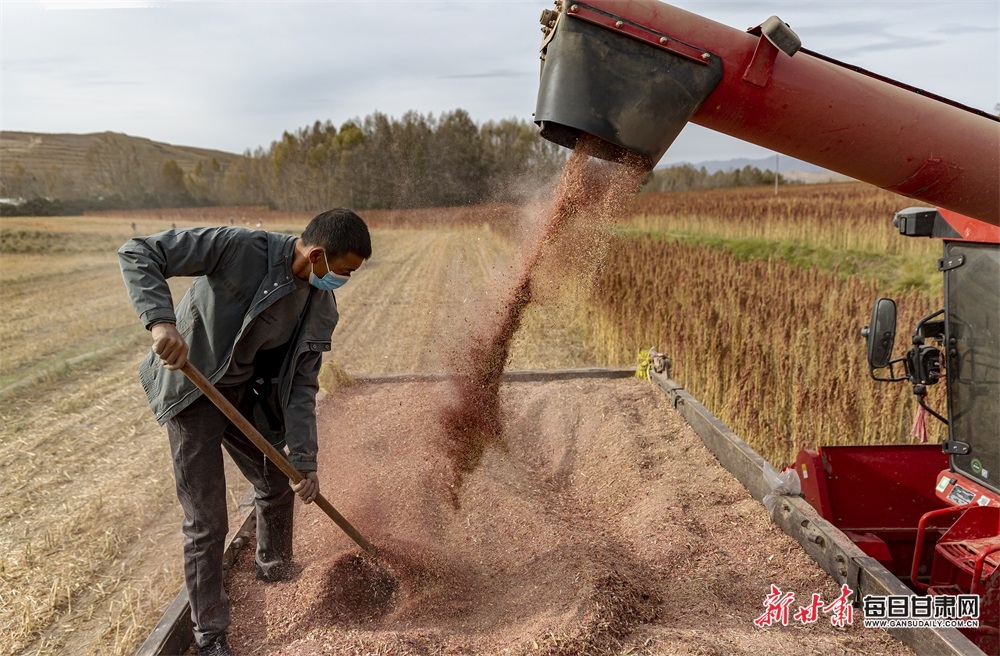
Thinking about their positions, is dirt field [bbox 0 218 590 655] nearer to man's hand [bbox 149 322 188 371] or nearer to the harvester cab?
man's hand [bbox 149 322 188 371]

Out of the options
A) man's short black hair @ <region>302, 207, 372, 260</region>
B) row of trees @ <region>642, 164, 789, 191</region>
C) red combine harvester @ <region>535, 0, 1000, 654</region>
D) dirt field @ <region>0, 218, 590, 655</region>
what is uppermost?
row of trees @ <region>642, 164, 789, 191</region>

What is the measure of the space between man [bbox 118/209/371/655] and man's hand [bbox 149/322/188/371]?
0.04 ft

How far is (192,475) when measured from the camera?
2523 mm

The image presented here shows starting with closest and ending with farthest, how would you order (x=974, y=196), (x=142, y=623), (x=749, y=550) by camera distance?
(x=974, y=196) → (x=749, y=550) → (x=142, y=623)

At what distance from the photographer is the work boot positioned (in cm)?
238

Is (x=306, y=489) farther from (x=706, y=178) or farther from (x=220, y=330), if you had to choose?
(x=706, y=178)

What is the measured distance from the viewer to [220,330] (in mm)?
2533

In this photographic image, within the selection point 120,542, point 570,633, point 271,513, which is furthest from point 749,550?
point 120,542

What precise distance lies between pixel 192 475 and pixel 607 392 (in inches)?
122

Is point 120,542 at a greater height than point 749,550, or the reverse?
point 749,550

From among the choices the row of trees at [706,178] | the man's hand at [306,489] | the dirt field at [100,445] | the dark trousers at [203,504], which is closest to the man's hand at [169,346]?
the dark trousers at [203,504]

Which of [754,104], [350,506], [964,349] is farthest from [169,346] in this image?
[964,349]

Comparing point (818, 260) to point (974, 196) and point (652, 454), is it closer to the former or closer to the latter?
point (652, 454)

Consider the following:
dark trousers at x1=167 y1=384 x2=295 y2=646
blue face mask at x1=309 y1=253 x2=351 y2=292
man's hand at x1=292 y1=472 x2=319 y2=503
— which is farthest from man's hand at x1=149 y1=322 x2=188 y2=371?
man's hand at x1=292 y1=472 x2=319 y2=503
